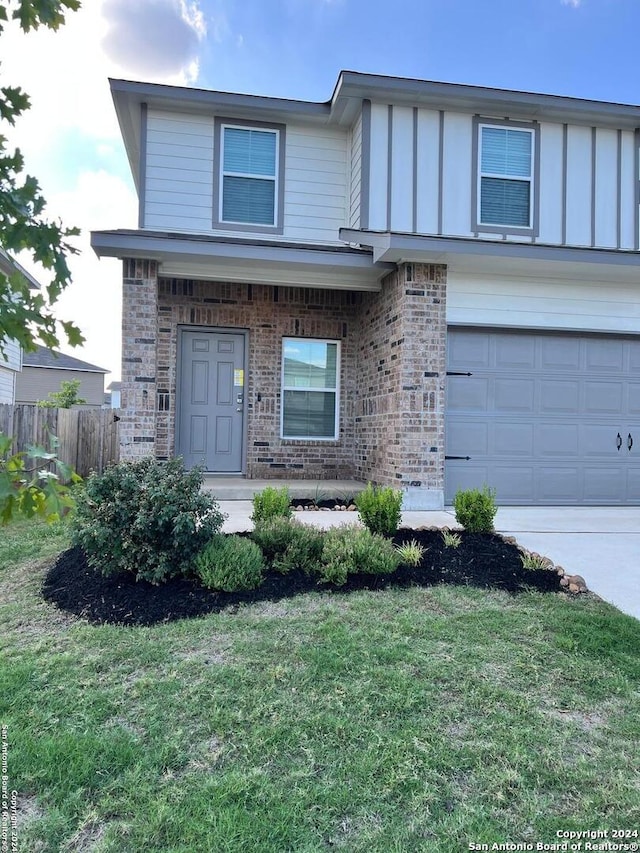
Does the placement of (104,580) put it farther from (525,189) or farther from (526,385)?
(525,189)

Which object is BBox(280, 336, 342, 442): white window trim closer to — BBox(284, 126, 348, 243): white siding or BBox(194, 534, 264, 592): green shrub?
BBox(284, 126, 348, 243): white siding

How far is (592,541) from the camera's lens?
5.64 meters

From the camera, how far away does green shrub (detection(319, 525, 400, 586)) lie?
415 cm

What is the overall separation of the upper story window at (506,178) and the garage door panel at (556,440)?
2.90 m

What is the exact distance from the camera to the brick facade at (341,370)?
7.17m

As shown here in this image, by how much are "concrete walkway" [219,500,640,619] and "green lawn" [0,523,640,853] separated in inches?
30.1

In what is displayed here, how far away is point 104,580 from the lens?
4.07 m

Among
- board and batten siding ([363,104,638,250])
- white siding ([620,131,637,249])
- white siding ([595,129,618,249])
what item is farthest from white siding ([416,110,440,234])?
white siding ([620,131,637,249])

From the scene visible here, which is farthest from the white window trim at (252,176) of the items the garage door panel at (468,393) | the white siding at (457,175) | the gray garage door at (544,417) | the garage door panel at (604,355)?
the garage door panel at (604,355)

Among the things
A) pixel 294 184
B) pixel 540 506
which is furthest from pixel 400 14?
pixel 540 506

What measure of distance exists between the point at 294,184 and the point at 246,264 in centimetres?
184

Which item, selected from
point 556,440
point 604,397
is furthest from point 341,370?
point 604,397

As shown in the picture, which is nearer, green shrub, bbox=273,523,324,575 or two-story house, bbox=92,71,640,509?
green shrub, bbox=273,523,324,575

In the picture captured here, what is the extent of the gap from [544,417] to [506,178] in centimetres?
353
